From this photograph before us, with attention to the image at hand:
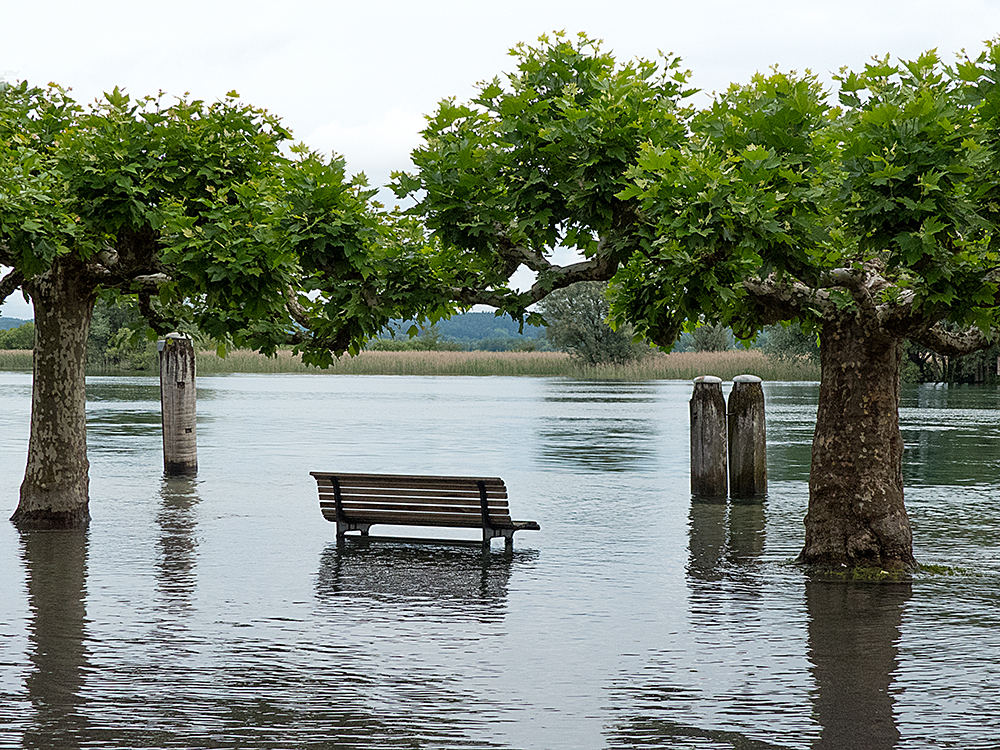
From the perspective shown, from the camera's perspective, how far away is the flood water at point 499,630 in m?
7.99

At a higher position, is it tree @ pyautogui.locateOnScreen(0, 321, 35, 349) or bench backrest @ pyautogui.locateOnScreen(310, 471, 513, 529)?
tree @ pyautogui.locateOnScreen(0, 321, 35, 349)

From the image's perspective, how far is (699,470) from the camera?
68.8ft

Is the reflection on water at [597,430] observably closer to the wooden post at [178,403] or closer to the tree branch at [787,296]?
the wooden post at [178,403]

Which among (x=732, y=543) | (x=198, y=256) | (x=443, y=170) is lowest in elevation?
(x=732, y=543)

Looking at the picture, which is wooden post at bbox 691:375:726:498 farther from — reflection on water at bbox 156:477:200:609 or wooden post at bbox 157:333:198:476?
wooden post at bbox 157:333:198:476

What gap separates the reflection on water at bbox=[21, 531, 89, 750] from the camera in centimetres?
783

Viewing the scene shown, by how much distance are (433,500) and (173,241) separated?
4387 millimetres

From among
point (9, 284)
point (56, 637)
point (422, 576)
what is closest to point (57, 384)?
point (9, 284)

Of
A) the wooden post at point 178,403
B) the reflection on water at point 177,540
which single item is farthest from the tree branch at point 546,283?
the wooden post at point 178,403

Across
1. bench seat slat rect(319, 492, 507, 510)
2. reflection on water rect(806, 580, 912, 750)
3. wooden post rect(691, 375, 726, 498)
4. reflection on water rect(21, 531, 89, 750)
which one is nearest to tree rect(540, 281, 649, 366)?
wooden post rect(691, 375, 726, 498)

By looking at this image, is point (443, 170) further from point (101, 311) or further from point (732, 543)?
point (101, 311)

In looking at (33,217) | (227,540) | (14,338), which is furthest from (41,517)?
(14,338)

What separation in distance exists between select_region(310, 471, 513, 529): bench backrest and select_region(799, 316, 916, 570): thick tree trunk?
152 inches

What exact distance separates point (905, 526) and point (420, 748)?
26.2ft
